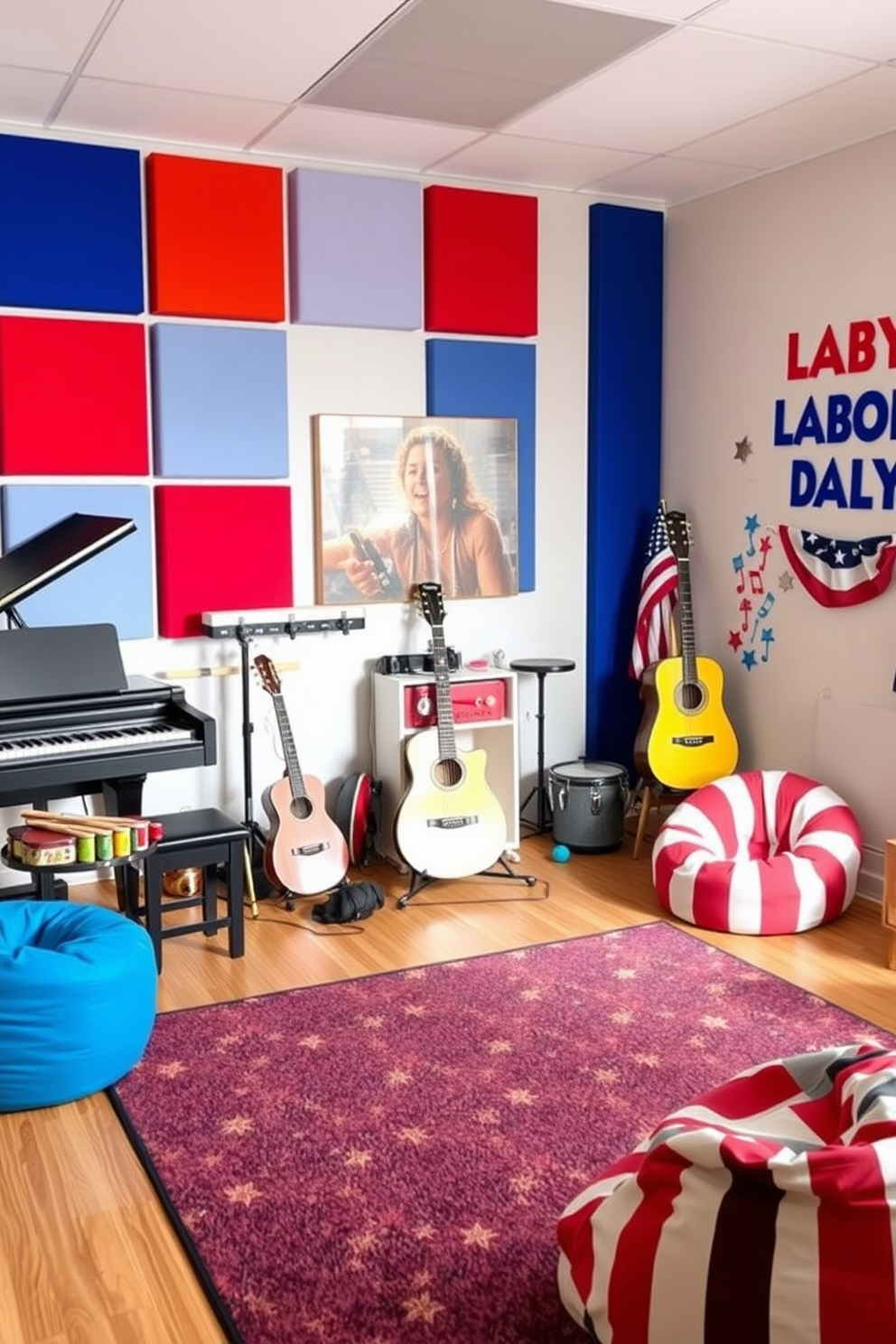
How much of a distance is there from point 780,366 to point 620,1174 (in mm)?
3429

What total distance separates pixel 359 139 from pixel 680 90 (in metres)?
1.14

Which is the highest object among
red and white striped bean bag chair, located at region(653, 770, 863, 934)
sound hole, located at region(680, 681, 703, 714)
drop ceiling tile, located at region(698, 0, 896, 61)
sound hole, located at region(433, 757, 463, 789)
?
drop ceiling tile, located at region(698, 0, 896, 61)

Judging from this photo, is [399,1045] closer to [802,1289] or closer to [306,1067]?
[306,1067]

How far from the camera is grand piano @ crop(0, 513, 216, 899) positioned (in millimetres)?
3740

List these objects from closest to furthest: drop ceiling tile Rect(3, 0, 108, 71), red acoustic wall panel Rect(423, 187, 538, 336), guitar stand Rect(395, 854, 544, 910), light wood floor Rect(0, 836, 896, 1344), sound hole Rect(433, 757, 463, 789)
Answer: light wood floor Rect(0, 836, 896, 1344)
drop ceiling tile Rect(3, 0, 108, 71)
guitar stand Rect(395, 854, 544, 910)
sound hole Rect(433, 757, 463, 789)
red acoustic wall panel Rect(423, 187, 538, 336)

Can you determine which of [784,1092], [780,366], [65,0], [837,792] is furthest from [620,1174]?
[780,366]

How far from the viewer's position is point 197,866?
157 inches

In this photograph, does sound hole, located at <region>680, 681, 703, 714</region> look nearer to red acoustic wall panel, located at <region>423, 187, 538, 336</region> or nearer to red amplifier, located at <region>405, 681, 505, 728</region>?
red amplifier, located at <region>405, 681, 505, 728</region>

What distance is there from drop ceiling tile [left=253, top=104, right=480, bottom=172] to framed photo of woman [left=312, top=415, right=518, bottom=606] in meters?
0.93

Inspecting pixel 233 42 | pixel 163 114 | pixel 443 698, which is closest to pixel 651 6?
pixel 233 42

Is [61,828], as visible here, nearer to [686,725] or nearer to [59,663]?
[59,663]

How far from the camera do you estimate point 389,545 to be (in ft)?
16.3

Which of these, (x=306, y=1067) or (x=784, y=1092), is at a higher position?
(x=784, y=1092)

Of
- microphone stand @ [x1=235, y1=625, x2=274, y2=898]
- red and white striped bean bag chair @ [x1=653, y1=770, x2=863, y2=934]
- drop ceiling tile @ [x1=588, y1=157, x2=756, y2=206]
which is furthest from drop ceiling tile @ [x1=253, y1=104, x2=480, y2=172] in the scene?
red and white striped bean bag chair @ [x1=653, y1=770, x2=863, y2=934]
